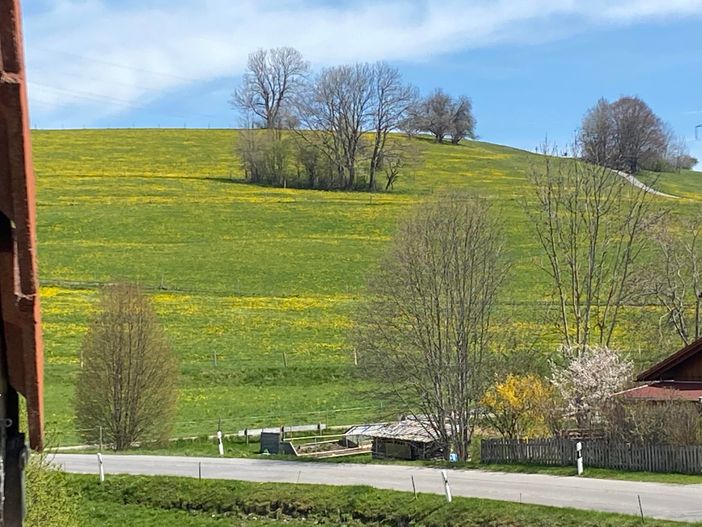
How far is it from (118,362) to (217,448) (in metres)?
5.27

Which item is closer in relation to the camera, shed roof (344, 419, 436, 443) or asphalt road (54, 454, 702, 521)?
asphalt road (54, 454, 702, 521)

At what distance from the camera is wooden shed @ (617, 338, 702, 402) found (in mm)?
28172

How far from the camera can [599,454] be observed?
87.9 ft

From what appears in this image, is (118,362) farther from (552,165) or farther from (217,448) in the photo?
(552,165)

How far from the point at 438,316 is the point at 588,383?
5.58m

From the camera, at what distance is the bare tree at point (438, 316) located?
3031 centimetres

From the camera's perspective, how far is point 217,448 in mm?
34156

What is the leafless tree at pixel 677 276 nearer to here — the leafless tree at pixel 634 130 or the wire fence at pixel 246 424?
the wire fence at pixel 246 424

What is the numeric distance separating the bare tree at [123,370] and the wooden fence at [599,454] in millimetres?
12009

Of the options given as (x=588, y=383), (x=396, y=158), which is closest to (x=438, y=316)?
(x=588, y=383)

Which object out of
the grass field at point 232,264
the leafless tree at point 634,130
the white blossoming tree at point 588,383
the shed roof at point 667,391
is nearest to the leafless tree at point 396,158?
the grass field at point 232,264

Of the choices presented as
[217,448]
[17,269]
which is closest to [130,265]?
[217,448]

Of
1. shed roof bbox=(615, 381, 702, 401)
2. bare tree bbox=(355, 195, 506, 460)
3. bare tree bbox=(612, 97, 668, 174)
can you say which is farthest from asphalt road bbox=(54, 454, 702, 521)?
bare tree bbox=(612, 97, 668, 174)

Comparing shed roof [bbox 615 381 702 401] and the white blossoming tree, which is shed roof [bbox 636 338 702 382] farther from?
the white blossoming tree
